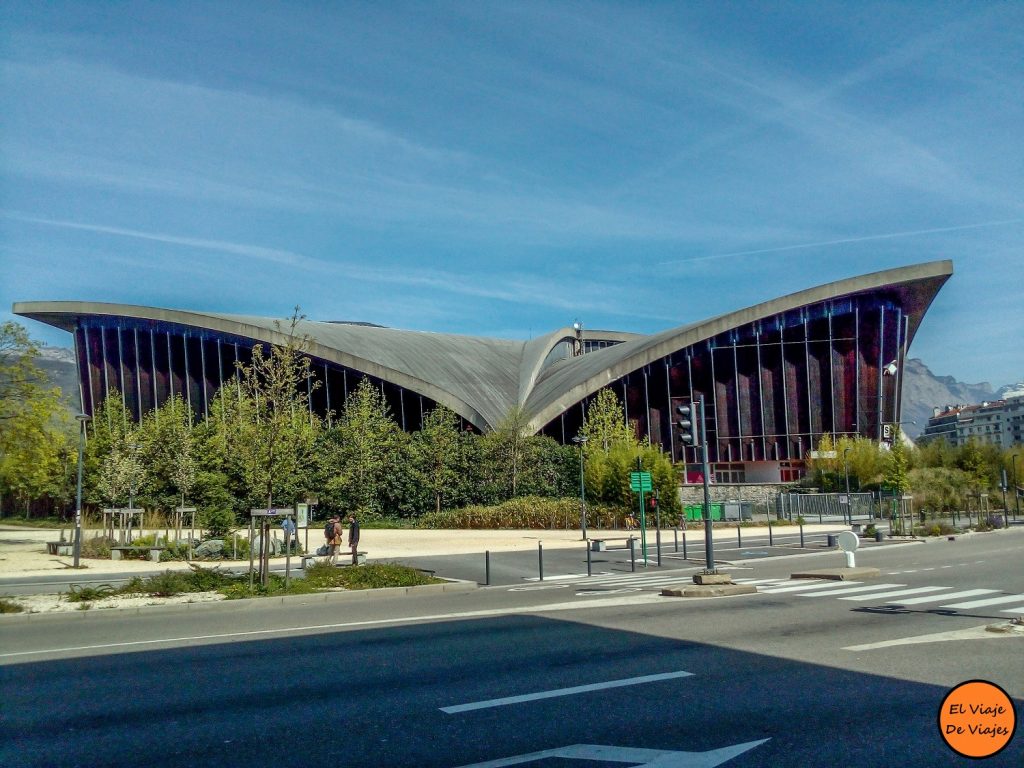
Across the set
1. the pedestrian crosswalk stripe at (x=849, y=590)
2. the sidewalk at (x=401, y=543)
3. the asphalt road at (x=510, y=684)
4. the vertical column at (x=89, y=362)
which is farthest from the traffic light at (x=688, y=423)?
the vertical column at (x=89, y=362)

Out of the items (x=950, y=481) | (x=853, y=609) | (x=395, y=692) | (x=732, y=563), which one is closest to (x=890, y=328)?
(x=950, y=481)

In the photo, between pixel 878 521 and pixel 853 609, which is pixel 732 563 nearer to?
pixel 853 609

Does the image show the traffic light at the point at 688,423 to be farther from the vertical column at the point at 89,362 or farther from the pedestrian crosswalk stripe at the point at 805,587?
the vertical column at the point at 89,362

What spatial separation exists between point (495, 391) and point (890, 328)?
3277 cm

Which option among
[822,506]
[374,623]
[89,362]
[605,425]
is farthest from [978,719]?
[89,362]

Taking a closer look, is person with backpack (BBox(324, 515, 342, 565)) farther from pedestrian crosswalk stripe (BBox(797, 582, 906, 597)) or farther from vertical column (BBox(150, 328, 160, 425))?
vertical column (BBox(150, 328, 160, 425))

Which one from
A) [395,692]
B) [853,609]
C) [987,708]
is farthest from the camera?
[853,609]

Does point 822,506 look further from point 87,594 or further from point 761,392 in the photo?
point 87,594

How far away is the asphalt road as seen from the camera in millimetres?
6406

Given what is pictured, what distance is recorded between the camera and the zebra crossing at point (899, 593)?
47.0ft

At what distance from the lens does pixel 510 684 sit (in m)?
8.66

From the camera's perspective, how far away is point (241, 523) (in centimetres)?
4247

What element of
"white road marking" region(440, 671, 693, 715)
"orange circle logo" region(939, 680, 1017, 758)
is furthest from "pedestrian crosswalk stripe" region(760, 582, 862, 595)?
"orange circle logo" region(939, 680, 1017, 758)

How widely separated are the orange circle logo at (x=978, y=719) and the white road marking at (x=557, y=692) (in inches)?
177
